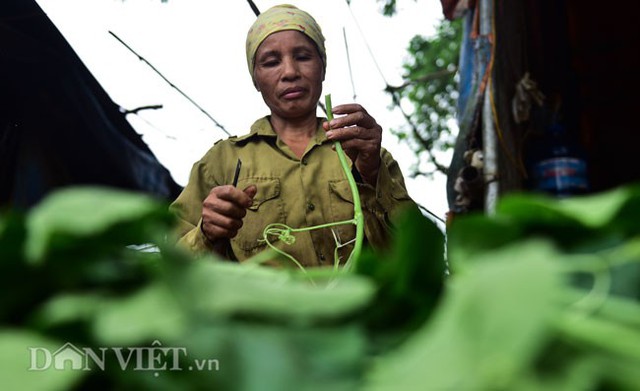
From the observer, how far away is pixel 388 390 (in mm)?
246

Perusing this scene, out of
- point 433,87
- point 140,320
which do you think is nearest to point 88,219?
point 140,320

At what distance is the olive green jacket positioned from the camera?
1739mm

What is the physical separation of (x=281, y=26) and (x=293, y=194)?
0.46m

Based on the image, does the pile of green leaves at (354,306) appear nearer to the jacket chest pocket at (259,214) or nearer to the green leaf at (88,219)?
the green leaf at (88,219)

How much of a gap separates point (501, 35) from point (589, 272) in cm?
197

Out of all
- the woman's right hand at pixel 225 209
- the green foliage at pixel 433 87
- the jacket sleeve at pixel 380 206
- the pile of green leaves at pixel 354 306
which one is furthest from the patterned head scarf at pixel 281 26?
the green foliage at pixel 433 87

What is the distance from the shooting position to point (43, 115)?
8.07 ft

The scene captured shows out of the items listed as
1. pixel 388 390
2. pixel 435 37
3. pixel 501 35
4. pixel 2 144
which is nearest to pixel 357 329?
pixel 388 390

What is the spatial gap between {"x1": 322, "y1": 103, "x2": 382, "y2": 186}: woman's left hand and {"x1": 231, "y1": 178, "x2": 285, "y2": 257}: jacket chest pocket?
304 millimetres

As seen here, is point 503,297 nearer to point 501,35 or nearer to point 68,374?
point 68,374

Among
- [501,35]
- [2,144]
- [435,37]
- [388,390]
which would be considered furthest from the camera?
[435,37]

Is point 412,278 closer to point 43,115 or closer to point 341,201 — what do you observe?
point 341,201

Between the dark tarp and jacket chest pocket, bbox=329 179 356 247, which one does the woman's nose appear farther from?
the dark tarp

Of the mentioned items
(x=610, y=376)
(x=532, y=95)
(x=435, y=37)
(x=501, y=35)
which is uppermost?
(x=435, y=37)
